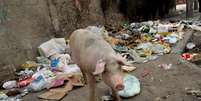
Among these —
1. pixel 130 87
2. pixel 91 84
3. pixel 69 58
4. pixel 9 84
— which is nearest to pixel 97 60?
pixel 91 84

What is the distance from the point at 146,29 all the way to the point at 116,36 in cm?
99

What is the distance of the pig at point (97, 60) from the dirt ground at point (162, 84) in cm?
55

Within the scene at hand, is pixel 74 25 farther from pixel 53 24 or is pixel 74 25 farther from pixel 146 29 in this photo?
pixel 146 29

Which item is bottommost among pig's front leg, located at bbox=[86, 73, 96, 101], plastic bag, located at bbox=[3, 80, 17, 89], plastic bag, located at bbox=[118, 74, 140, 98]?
plastic bag, located at bbox=[3, 80, 17, 89]

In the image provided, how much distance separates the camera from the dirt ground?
5.24 meters

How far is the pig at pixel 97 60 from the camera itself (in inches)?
164

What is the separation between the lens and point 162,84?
18.8ft

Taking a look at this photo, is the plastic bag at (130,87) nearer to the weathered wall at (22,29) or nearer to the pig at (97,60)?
the pig at (97,60)

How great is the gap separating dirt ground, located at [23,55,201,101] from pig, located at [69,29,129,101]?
0.55 m

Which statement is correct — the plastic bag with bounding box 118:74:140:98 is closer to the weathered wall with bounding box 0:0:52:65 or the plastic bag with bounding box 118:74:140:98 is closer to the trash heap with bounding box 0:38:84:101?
the trash heap with bounding box 0:38:84:101

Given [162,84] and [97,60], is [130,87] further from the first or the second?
[97,60]

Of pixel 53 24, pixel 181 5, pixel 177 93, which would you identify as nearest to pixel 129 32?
pixel 53 24

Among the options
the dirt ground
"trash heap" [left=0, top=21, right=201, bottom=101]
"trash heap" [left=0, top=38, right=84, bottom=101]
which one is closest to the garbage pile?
"trash heap" [left=0, top=21, right=201, bottom=101]

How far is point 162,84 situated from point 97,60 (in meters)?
1.65
